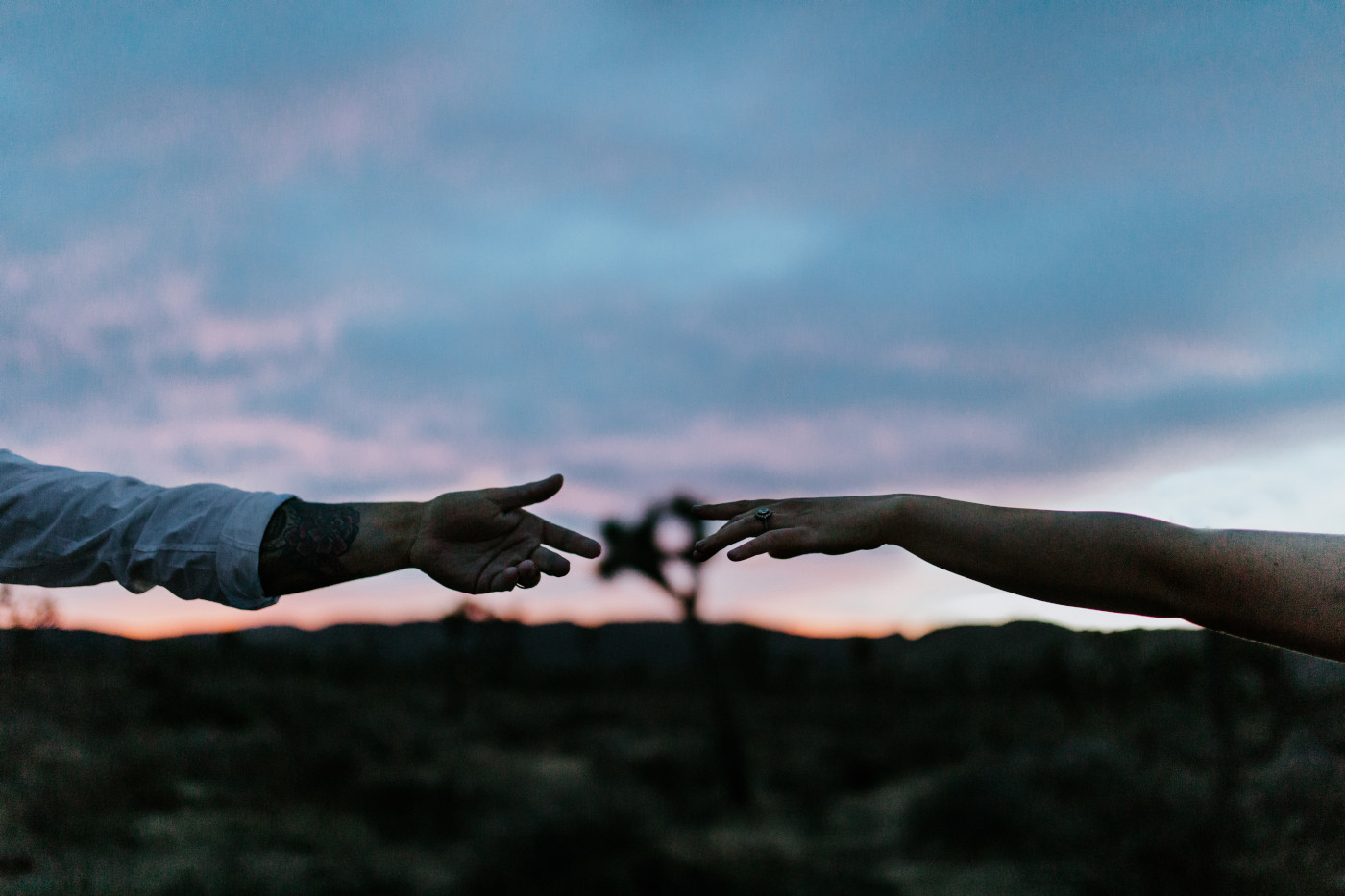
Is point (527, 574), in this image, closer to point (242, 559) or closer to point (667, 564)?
point (242, 559)

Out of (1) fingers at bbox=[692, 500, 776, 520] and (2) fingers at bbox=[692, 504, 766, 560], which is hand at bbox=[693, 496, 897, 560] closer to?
(2) fingers at bbox=[692, 504, 766, 560]

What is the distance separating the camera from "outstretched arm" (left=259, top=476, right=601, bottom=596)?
110 inches

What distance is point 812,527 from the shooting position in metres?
2.49

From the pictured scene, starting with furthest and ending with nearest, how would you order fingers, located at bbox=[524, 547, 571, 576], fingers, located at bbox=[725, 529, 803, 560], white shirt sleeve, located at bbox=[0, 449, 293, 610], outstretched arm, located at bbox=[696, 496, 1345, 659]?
1. fingers, located at bbox=[524, 547, 571, 576]
2. white shirt sleeve, located at bbox=[0, 449, 293, 610]
3. fingers, located at bbox=[725, 529, 803, 560]
4. outstretched arm, located at bbox=[696, 496, 1345, 659]

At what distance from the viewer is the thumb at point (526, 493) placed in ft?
9.84

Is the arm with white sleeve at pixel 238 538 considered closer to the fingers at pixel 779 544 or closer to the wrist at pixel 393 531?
the wrist at pixel 393 531

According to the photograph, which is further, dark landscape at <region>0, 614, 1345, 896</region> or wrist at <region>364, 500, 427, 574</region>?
dark landscape at <region>0, 614, 1345, 896</region>

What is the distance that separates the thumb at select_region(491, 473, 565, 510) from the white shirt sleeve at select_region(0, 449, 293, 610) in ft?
2.27

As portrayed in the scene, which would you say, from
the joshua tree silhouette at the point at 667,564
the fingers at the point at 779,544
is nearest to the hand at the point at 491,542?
the fingers at the point at 779,544

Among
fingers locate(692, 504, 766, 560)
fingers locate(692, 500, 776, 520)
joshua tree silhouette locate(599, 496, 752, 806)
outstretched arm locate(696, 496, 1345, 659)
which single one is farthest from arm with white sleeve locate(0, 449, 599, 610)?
joshua tree silhouette locate(599, 496, 752, 806)

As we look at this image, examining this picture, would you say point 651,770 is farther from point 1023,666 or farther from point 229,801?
point 1023,666

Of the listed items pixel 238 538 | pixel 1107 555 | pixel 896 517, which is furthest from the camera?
pixel 238 538

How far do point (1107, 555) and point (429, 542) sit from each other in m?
1.92

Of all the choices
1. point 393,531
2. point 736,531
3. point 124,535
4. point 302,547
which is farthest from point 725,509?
point 124,535
